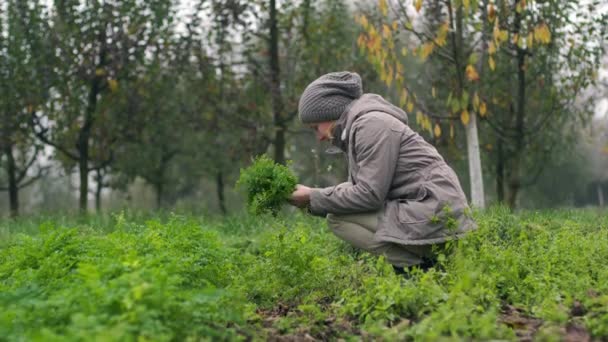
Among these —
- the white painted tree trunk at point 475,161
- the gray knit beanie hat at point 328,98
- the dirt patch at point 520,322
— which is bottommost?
the dirt patch at point 520,322

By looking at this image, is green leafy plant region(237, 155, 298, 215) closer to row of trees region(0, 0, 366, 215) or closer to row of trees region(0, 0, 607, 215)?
row of trees region(0, 0, 607, 215)

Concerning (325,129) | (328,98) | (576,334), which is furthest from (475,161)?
(576,334)

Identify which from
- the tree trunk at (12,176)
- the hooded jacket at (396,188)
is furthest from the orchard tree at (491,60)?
the tree trunk at (12,176)

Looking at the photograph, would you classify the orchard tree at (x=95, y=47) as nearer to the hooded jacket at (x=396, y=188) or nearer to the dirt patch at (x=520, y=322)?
the hooded jacket at (x=396, y=188)

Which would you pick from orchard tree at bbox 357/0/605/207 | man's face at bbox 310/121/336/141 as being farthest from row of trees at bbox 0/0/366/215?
man's face at bbox 310/121/336/141

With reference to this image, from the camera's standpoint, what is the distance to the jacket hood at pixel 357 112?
15.8ft

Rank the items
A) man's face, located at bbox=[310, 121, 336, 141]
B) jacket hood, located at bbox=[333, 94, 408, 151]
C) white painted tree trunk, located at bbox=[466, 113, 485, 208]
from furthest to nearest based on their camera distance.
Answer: white painted tree trunk, located at bbox=[466, 113, 485, 208] → man's face, located at bbox=[310, 121, 336, 141] → jacket hood, located at bbox=[333, 94, 408, 151]

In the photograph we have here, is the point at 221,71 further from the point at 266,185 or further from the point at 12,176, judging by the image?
the point at 266,185

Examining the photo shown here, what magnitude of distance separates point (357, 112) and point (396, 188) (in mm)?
584

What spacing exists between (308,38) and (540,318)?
10572 millimetres

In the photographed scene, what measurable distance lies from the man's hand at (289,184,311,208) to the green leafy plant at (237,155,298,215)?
0.15 feet

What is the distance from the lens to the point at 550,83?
1253 centimetres

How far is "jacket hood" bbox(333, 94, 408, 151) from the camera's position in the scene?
15.8ft

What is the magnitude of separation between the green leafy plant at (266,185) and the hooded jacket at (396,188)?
0.21m
